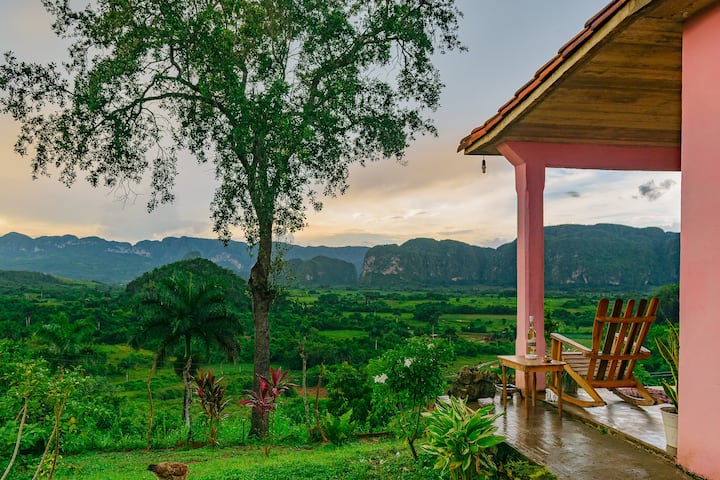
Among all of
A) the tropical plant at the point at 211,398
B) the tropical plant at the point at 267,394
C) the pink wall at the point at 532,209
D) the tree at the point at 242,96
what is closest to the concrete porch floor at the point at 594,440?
the pink wall at the point at 532,209

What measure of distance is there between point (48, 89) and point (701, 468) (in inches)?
495

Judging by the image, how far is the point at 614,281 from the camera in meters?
41.2

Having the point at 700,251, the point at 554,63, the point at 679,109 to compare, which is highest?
the point at 679,109

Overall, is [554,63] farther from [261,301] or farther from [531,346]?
[261,301]

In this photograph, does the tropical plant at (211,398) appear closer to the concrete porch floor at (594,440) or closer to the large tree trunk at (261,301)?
the large tree trunk at (261,301)

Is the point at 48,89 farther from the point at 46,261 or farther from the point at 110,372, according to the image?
the point at 46,261

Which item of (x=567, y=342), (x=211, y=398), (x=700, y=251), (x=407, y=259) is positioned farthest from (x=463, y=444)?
(x=407, y=259)

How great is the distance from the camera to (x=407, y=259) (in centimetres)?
8206

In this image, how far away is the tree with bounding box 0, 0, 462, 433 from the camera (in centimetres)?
1062

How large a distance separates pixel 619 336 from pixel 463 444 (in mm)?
2124

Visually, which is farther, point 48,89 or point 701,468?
point 48,89

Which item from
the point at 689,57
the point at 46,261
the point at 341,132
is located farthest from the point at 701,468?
the point at 46,261

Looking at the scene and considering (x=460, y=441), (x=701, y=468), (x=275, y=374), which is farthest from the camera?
(x=275, y=374)

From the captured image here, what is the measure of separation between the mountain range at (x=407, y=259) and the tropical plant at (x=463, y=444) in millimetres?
8356
